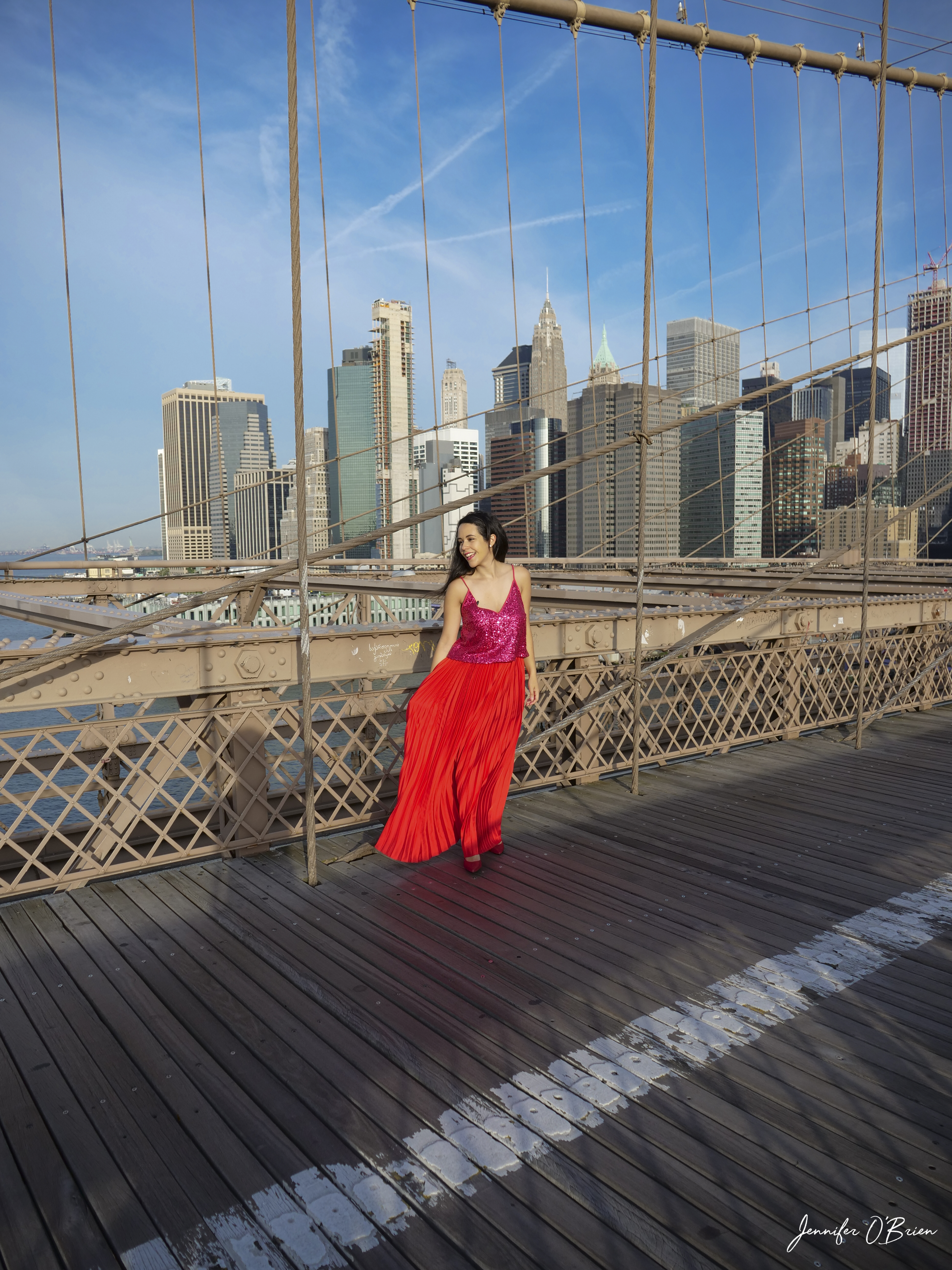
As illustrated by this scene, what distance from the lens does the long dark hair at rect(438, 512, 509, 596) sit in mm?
3824

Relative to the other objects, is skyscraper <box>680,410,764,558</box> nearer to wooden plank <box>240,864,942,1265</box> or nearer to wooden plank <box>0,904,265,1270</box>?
wooden plank <box>240,864,942,1265</box>

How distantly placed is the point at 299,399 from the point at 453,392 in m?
48.5

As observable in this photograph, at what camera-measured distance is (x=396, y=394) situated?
54.2 ft

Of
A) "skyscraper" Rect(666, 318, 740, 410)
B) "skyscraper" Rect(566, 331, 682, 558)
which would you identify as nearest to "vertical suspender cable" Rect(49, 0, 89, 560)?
"skyscraper" Rect(566, 331, 682, 558)

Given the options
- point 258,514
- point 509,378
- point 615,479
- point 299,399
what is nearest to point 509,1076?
point 299,399

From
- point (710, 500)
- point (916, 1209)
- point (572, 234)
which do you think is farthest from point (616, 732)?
point (710, 500)

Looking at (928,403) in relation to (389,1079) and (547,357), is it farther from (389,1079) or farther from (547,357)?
(389,1079)

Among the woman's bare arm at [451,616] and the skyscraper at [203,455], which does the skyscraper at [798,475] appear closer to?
the skyscraper at [203,455]

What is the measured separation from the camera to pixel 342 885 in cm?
370

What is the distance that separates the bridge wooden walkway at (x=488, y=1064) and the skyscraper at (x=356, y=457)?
13356 millimetres

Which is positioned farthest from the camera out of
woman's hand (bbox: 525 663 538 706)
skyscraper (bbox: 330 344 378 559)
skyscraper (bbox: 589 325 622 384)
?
skyscraper (bbox: 330 344 378 559)

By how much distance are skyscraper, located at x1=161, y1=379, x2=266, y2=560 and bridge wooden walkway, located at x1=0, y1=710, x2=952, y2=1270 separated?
934cm

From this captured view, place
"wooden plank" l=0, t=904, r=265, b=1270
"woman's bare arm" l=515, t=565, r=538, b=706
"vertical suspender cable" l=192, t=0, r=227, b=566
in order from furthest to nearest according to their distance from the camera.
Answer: "vertical suspender cable" l=192, t=0, r=227, b=566 → "woman's bare arm" l=515, t=565, r=538, b=706 → "wooden plank" l=0, t=904, r=265, b=1270

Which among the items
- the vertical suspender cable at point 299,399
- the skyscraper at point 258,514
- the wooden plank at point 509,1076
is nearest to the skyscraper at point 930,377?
the vertical suspender cable at point 299,399
